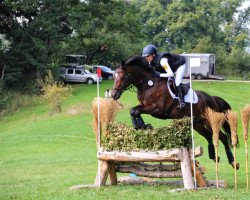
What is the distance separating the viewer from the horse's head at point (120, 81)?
47.6 feet

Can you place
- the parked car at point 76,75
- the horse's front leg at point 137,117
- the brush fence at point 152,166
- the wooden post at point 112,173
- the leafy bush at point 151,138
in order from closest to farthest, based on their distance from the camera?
the brush fence at point 152,166
the leafy bush at point 151,138
the horse's front leg at point 137,117
the wooden post at point 112,173
the parked car at point 76,75

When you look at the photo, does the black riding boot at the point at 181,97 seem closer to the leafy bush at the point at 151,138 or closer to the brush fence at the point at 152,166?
the leafy bush at the point at 151,138

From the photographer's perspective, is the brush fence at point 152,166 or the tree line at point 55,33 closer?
the brush fence at point 152,166

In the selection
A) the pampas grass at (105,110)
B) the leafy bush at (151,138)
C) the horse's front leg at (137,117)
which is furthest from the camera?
the pampas grass at (105,110)

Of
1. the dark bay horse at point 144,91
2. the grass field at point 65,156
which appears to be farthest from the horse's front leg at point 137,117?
the grass field at point 65,156

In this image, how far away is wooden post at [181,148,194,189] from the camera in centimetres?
1391

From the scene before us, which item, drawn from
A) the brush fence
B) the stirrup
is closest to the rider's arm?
the stirrup

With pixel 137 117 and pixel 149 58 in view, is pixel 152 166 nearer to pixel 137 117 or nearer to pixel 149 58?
pixel 137 117

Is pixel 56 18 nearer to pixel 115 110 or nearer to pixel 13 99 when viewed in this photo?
pixel 13 99

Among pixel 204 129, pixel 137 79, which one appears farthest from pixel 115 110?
pixel 204 129

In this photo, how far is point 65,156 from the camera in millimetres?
27078

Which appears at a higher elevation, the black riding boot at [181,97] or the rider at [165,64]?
the rider at [165,64]

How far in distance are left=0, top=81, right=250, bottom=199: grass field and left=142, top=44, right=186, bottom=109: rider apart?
237cm

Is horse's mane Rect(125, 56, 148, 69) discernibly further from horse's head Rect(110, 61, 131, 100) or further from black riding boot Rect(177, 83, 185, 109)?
black riding boot Rect(177, 83, 185, 109)
